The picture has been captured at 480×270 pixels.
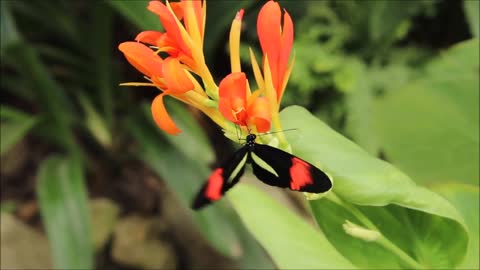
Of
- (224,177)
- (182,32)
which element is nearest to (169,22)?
(182,32)

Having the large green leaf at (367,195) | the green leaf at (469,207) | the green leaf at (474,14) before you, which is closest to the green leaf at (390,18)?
the green leaf at (474,14)

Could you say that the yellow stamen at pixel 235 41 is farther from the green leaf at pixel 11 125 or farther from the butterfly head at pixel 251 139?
the green leaf at pixel 11 125

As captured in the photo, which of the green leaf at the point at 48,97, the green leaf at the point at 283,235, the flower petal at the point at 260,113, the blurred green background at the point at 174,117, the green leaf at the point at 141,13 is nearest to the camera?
the flower petal at the point at 260,113

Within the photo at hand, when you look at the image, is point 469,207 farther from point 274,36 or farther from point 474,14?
point 274,36

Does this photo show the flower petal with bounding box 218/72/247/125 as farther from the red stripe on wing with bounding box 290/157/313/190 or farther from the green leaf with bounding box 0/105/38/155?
the green leaf with bounding box 0/105/38/155

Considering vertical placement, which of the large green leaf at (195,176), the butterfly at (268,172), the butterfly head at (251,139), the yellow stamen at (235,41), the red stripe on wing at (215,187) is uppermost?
the yellow stamen at (235,41)

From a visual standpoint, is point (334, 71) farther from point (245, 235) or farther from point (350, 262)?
point (350, 262)

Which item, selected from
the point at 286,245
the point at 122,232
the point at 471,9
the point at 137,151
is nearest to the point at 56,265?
the point at 122,232
